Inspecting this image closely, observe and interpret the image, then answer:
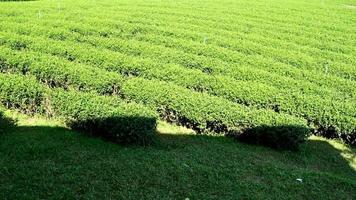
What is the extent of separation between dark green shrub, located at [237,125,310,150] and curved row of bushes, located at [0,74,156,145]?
2.47 metres

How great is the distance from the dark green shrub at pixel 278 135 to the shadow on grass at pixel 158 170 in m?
0.23

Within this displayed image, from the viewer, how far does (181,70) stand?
13664 mm

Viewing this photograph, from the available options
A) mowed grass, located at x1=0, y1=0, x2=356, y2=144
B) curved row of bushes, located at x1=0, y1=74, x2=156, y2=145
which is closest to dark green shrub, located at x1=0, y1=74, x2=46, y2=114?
curved row of bushes, located at x1=0, y1=74, x2=156, y2=145

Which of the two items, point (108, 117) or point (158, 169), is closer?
point (158, 169)

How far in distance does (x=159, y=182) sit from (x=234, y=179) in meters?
1.45

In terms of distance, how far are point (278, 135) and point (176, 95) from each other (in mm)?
2637

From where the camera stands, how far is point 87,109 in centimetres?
998

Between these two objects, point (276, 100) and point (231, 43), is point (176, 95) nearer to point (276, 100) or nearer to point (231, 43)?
point (276, 100)

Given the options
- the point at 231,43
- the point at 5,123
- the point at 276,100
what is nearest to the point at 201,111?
the point at 276,100

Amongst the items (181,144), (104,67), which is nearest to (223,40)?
(104,67)

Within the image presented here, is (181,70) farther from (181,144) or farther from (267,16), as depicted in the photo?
(267,16)

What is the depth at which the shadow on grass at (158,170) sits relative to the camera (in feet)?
25.7

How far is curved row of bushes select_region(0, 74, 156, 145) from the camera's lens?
9625mm

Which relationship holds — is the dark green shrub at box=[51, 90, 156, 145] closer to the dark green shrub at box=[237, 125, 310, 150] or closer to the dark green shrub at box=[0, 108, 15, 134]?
the dark green shrub at box=[0, 108, 15, 134]
